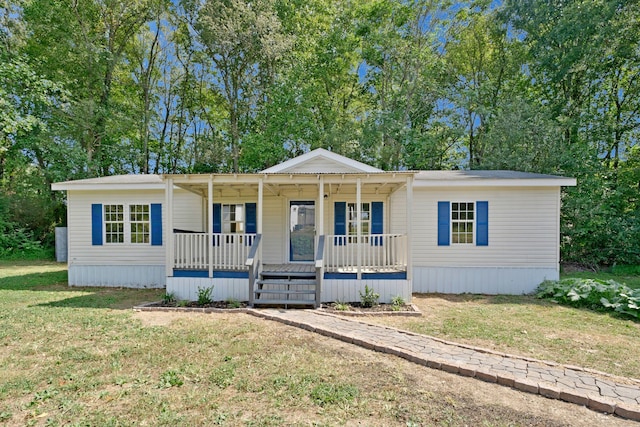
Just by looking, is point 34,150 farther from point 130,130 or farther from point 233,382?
point 233,382

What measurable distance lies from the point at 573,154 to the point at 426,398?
13264 mm

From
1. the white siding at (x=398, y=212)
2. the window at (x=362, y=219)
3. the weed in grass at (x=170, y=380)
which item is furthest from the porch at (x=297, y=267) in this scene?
the weed in grass at (x=170, y=380)

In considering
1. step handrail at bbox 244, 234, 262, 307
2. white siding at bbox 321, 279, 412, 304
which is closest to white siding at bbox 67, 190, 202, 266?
step handrail at bbox 244, 234, 262, 307

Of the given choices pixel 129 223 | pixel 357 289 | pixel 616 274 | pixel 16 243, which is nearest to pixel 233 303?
pixel 357 289

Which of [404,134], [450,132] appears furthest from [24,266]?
[450,132]

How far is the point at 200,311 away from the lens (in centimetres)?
658

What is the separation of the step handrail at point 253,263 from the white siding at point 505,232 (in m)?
4.35

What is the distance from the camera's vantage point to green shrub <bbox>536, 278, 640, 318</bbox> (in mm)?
6465

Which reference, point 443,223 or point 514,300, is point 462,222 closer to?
point 443,223

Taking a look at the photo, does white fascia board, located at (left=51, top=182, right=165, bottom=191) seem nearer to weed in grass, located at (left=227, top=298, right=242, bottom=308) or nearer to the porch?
the porch

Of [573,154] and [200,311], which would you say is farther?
[573,154]

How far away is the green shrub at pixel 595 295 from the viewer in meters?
6.46

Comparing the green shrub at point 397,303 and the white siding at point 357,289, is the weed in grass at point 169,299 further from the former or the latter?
the green shrub at point 397,303

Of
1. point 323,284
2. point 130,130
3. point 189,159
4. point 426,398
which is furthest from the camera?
point 189,159
